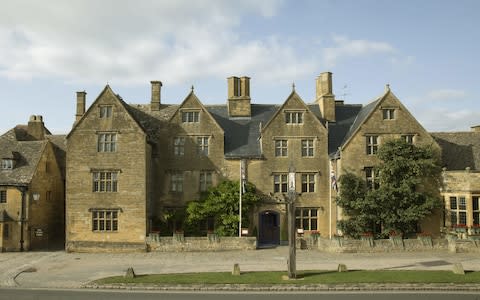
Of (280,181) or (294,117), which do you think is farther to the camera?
(294,117)

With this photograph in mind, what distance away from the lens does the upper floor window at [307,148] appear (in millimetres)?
40312

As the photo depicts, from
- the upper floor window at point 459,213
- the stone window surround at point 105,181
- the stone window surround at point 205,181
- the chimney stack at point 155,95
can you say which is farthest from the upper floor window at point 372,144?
the stone window surround at point 105,181

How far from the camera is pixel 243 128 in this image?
141 feet

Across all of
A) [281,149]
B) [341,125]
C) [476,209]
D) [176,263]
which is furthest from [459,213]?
[176,263]

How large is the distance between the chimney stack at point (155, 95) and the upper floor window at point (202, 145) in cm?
731

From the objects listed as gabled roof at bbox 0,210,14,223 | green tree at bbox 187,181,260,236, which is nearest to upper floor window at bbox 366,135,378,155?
green tree at bbox 187,181,260,236

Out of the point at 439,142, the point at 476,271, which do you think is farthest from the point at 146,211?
the point at 439,142

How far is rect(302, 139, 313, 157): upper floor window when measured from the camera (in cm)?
4031

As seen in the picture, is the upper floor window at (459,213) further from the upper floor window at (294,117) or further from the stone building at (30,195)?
the stone building at (30,195)

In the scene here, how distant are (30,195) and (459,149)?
36.5 m

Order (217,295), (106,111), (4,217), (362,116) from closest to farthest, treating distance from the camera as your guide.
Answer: (217,295)
(4,217)
(106,111)
(362,116)

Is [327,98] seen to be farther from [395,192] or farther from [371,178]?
[395,192]

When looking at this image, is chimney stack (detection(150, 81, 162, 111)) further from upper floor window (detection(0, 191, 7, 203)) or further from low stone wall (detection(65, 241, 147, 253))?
upper floor window (detection(0, 191, 7, 203))

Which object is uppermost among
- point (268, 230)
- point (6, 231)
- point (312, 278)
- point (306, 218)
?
point (306, 218)
